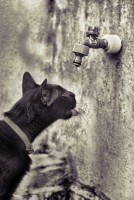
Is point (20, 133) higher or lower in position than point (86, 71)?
lower

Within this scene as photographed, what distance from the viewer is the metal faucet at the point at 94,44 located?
2137mm

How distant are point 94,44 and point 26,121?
3.15 feet

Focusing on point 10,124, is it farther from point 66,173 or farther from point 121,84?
point 121,84

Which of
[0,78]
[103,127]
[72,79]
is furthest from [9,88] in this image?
[103,127]

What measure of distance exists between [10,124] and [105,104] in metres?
0.80

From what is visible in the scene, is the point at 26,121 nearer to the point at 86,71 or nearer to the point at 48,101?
the point at 48,101

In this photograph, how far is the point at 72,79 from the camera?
3049 mm

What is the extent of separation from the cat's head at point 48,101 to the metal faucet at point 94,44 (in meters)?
0.48

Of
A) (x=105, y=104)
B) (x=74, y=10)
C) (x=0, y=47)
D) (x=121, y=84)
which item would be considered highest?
(x=74, y=10)

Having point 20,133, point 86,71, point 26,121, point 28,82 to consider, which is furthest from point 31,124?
point 86,71

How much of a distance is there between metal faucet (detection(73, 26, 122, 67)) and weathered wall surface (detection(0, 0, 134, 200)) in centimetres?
6

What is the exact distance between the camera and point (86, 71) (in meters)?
2.78

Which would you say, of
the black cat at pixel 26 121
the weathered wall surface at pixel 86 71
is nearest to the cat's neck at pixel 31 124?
the black cat at pixel 26 121

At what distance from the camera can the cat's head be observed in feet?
8.79
